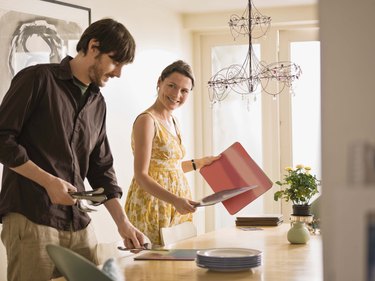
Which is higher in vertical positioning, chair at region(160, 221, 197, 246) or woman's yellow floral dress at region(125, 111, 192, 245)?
woman's yellow floral dress at region(125, 111, 192, 245)

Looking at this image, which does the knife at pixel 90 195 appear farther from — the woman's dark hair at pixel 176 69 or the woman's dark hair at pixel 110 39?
the woman's dark hair at pixel 176 69

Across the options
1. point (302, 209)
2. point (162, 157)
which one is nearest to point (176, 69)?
point (162, 157)

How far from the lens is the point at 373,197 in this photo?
1.89 ft

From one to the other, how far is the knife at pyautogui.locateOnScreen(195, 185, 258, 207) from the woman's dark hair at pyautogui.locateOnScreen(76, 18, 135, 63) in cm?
67

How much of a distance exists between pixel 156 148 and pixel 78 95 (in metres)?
1.03

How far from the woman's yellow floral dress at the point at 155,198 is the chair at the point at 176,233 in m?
0.09

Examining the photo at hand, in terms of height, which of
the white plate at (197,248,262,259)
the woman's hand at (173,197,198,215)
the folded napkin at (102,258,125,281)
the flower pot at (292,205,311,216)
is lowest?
the white plate at (197,248,262,259)

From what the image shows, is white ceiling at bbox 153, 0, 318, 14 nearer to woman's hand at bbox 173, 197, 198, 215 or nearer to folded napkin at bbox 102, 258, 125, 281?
woman's hand at bbox 173, 197, 198, 215

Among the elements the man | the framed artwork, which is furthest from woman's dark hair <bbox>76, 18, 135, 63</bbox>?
the framed artwork

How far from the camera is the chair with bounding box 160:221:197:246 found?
306 centimetres

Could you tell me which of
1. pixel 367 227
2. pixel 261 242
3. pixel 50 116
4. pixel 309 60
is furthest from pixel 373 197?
pixel 309 60

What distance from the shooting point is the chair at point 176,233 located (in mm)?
3061

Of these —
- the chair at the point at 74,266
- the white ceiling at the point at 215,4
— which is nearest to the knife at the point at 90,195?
the chair at the point at 74,266

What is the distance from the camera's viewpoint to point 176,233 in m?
3.16
